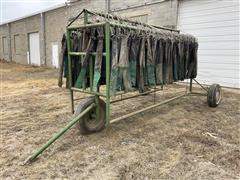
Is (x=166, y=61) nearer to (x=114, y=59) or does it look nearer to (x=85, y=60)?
(x=114, y=59)

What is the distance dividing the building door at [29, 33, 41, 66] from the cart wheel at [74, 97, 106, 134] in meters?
15.2

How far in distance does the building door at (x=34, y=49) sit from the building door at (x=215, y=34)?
12250 millimetres

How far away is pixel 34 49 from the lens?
1811 cm

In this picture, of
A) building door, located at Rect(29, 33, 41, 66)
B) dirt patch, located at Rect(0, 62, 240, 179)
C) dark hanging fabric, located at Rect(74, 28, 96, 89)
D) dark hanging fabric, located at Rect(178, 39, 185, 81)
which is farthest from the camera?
building door, located at Rect(29, 33, 41, 66)

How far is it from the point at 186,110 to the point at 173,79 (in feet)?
2.97

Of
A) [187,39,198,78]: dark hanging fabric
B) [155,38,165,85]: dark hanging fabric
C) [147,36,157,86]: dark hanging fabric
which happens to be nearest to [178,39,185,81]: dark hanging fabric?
[187,39,198,78]: dark hanging fabric

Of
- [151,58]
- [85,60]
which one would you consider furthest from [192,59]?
[85,60]

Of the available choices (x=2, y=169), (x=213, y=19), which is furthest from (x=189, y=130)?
(x=213, y=19)

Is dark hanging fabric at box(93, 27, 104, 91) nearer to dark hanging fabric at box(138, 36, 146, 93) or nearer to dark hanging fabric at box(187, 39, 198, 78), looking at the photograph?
dark hanging fabric at box(138, 36, 146, 93)

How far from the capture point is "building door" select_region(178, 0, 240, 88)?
7.45m

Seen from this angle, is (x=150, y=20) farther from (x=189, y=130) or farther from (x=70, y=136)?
(x=70, y=136)

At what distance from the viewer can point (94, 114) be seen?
145 inches

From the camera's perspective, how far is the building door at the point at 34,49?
17688mm

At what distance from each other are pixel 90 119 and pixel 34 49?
1608 cm
